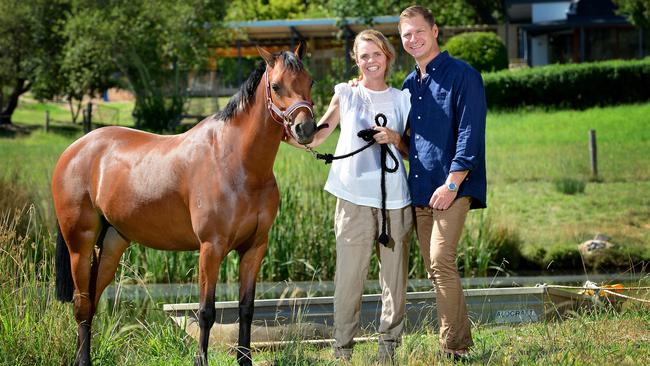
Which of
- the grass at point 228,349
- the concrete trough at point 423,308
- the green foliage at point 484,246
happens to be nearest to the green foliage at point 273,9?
the green foliage at point 484,246

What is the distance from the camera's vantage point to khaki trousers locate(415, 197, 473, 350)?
523cm

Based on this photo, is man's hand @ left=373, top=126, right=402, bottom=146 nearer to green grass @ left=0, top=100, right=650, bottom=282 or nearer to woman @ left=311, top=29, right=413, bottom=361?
woman @ left=311, top=29, right=413, bottom=361

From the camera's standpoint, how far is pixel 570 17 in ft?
107

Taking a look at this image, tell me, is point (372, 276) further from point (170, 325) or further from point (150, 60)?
point (150, 60)

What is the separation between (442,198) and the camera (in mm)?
5137

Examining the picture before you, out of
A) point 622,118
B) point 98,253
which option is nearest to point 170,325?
point 98,253

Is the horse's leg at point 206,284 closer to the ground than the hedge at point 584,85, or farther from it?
closer to the ground

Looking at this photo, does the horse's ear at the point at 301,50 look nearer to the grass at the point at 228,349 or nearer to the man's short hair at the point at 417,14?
the man's short hair at the point at 417,14

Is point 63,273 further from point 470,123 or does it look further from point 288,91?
point 470,123

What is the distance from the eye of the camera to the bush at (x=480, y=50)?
77.0ft

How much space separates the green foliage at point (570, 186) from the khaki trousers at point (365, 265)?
944cm

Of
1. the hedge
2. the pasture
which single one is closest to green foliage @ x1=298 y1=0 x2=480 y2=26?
the hedge

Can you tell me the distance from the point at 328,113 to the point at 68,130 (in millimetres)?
23208

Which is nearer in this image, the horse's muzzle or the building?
the horse's muzzle
